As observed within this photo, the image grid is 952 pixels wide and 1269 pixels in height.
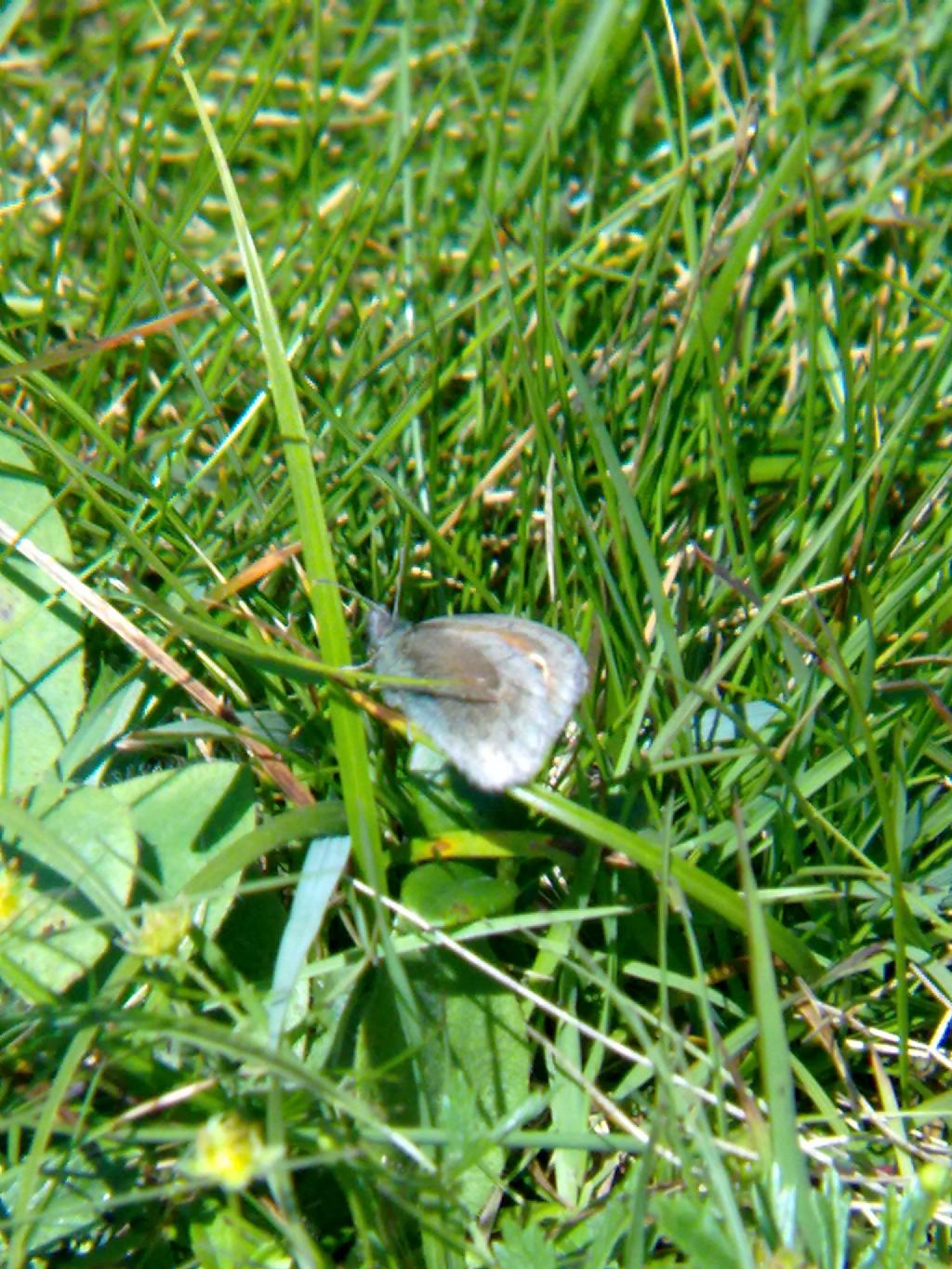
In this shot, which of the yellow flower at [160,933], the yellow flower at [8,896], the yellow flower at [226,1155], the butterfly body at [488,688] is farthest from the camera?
the butterfly body at [488,688]

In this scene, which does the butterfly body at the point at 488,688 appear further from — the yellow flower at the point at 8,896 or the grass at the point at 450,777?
the yellow flower at the point at 8,896

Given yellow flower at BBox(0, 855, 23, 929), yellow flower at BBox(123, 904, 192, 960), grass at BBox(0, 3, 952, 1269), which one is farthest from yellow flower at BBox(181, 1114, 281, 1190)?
yellow flower at BBox(0, 855, 23, 929)

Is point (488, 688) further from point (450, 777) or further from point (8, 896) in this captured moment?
point (8, 896)

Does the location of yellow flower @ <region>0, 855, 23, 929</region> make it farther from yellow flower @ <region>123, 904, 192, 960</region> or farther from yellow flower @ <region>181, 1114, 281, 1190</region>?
yellow flower @ <region>181, 1114, 281, 1190</region>

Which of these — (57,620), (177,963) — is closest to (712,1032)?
(177,963)

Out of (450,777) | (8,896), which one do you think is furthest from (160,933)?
(450,777)

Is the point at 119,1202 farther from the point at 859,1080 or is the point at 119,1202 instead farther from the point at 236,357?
the point at 236,357

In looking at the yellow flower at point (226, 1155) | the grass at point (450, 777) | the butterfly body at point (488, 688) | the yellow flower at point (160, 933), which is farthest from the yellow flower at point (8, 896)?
the butterfly body at point (488, 688)
